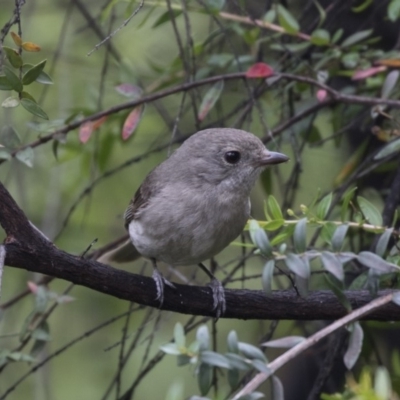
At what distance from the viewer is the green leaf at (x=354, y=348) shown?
8.05ft

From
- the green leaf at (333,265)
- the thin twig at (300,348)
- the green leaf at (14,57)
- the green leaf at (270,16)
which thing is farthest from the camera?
the green leaf at (270,16)

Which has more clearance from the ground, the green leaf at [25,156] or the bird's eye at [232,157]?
the green leaf at [25,156]

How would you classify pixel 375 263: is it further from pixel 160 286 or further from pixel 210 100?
pixel 210 100

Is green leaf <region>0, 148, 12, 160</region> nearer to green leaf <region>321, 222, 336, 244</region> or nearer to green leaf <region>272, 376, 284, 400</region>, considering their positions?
green leaf <region>321, 222, 336, 244</region>

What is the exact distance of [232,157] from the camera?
4.06 m

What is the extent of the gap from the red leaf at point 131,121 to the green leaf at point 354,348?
183cm

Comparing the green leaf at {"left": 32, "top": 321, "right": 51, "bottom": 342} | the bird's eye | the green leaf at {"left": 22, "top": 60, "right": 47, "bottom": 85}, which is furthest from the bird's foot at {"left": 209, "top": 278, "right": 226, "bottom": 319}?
the green leaf at {"left": 22, "top": 60, "right": 47, "bottom": 85}

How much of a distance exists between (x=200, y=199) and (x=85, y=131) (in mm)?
659

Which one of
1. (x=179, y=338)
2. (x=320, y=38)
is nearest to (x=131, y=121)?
(x=320, y=38)

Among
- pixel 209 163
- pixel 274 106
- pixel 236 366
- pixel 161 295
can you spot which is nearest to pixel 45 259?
pixel 161 295

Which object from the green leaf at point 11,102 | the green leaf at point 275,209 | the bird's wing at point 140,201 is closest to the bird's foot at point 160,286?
the bird's wing at point 140,201

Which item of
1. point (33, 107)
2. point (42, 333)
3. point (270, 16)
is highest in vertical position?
point (33, 107)

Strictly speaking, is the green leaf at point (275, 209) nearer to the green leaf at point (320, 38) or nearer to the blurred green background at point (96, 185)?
the green leaf at point (320, 38)

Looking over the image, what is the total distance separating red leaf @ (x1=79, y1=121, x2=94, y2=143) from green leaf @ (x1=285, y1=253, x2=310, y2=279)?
1.80m
